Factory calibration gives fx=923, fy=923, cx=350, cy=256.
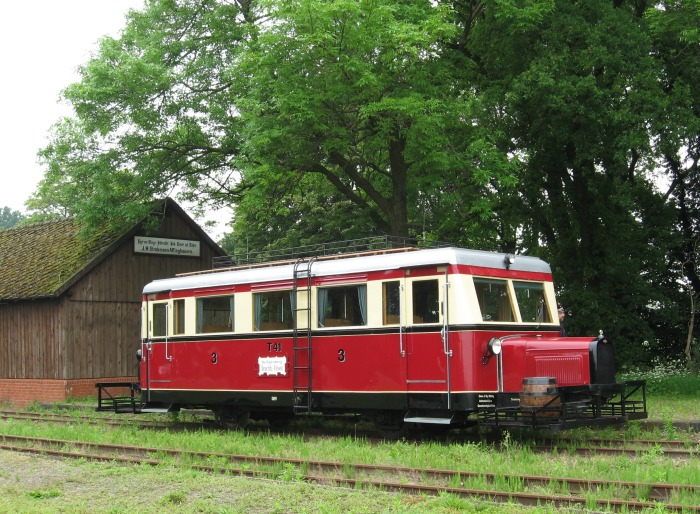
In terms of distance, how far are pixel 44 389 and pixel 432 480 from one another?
58.2 feet

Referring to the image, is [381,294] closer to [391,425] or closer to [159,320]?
[391,425]

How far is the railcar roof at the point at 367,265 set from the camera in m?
14.0

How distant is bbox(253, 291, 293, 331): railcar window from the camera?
16.1 meters

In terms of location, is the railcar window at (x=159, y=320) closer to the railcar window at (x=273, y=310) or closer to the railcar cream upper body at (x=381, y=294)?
the railcar cream upper body at (x=381, y=294)

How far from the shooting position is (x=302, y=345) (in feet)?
51.6

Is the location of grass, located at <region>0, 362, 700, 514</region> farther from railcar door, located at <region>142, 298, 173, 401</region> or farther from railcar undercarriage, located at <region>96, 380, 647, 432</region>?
railcar door, located at <region>142, 298, 173, 401</region>

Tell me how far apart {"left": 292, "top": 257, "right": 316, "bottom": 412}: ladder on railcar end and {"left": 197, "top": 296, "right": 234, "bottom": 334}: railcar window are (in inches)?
68.1

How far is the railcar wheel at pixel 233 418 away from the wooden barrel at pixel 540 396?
6173 mm

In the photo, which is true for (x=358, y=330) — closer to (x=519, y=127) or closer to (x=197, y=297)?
(x=197, y=297)

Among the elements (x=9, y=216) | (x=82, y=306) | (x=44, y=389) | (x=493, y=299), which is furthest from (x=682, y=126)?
(x=9, y=216)

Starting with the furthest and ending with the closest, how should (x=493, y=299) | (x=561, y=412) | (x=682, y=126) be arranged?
1. (x=682, y=126)
2. (x=493, y=299)
3. (x=561, y=412)

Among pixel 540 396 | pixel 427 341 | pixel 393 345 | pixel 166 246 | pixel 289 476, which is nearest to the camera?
pixel 289 476

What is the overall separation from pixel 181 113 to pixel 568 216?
1211 cm

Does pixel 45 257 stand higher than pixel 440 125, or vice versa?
pixel 440 125
